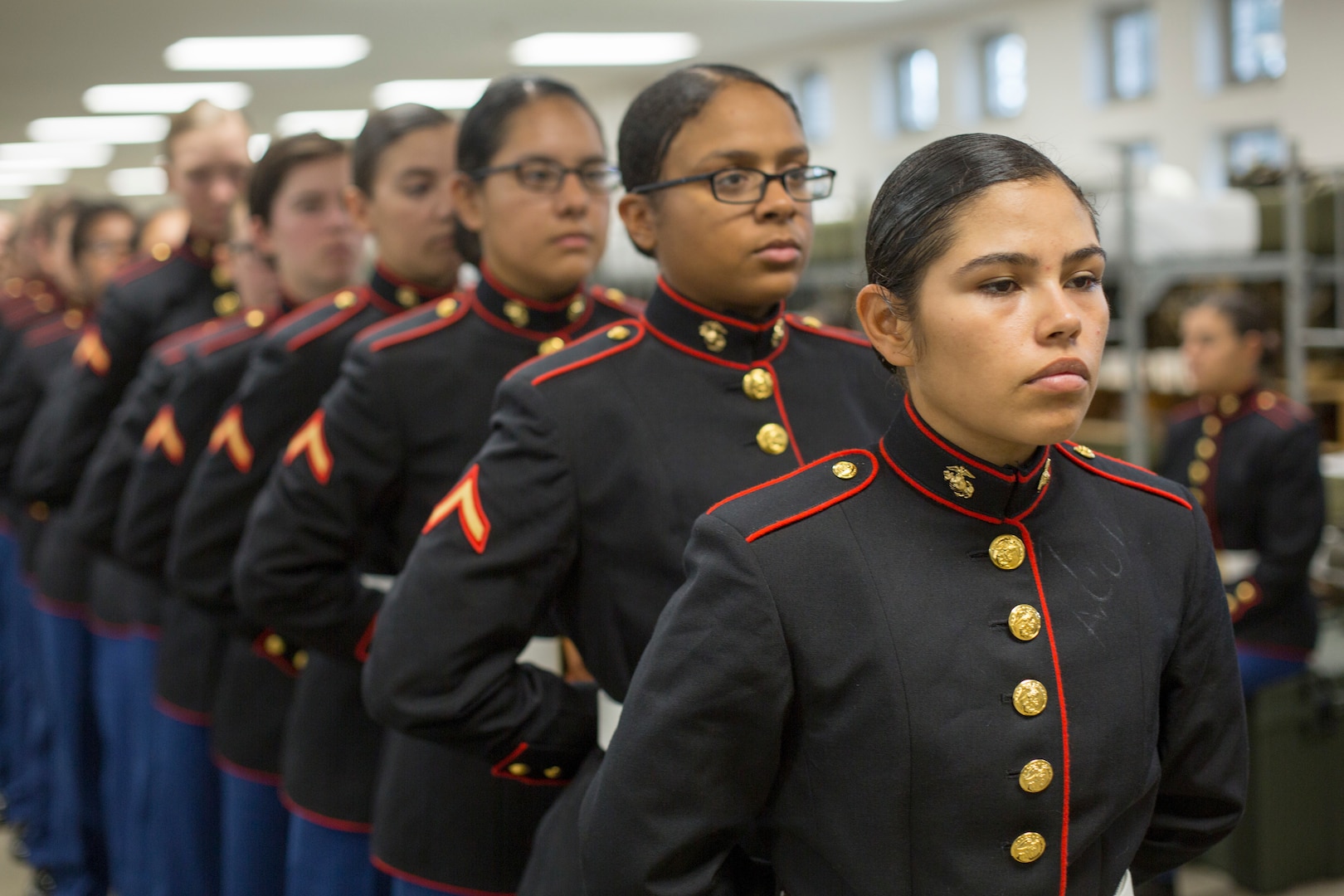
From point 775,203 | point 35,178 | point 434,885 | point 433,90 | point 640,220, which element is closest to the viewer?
point 775,203

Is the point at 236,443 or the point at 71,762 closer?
the point at 236,443

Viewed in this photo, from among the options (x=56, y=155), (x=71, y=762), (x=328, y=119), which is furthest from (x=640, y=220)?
(x=56, y=155)

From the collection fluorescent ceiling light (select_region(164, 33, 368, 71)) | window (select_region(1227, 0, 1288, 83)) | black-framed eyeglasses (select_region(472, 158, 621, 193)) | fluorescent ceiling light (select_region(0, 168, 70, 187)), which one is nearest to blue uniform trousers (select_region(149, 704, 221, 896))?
black-framed eyeglasses (select_region(472, 158, 621, 193))

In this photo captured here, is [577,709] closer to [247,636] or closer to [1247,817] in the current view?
[247,636]

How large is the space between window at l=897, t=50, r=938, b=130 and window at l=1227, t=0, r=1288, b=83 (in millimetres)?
3448

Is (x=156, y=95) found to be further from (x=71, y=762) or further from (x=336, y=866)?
(x=336, y=866)

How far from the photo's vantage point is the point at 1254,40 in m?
11.1

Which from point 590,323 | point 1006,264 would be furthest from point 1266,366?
point 1006,264

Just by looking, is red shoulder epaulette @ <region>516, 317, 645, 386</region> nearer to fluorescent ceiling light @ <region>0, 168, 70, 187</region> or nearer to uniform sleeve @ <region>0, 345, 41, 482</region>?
uniform sleeve @ <region>0, 345, 41, 482</region>

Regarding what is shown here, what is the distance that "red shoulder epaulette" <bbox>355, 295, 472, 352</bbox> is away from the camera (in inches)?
77.4

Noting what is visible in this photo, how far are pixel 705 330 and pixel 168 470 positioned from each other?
160 centimetres

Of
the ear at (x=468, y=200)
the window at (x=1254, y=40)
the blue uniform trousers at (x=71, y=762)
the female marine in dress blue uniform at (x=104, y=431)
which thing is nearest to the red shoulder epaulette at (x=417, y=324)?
the ear at (x=468, y=200)

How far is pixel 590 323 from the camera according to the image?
207 cm

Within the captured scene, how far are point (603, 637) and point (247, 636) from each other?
1.13 meters
